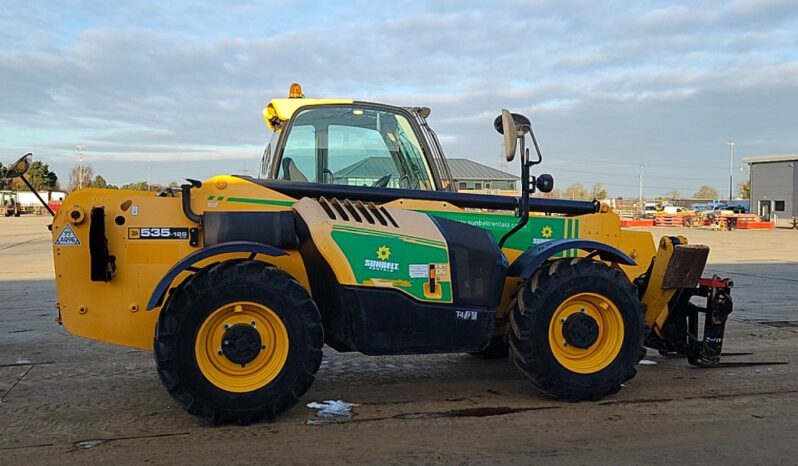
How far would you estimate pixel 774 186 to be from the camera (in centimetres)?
6456

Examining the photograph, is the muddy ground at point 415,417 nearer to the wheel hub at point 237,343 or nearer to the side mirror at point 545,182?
the wheel hub at point 237,343

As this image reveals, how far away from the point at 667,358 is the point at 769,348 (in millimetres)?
1416

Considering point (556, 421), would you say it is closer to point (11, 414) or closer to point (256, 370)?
point (256, 370)

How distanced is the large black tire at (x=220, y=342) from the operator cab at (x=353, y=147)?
1367 millimetres

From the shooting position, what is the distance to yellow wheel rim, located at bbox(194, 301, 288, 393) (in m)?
4.41

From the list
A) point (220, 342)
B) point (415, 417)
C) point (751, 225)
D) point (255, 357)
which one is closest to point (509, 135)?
point (415, 417)

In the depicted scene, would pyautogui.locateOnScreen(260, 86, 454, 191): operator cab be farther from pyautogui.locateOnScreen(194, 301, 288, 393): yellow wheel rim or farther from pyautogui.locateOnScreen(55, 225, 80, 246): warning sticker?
pyautogui.locateOnScreen(55, 225, 80, 246): warning sticker

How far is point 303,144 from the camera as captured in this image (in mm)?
5660

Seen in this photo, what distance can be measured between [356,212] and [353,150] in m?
1.12

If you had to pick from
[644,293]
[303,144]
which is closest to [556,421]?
[644,293]

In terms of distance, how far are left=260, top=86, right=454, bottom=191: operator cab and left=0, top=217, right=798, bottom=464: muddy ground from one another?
1712mm

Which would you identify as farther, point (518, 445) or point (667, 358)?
point (667, 358)

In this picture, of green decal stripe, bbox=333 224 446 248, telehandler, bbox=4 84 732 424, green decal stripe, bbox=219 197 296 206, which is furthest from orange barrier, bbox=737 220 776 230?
green decal stripe, bbox=219 197 296 206

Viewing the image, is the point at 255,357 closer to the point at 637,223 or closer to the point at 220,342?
the point at 220,342
